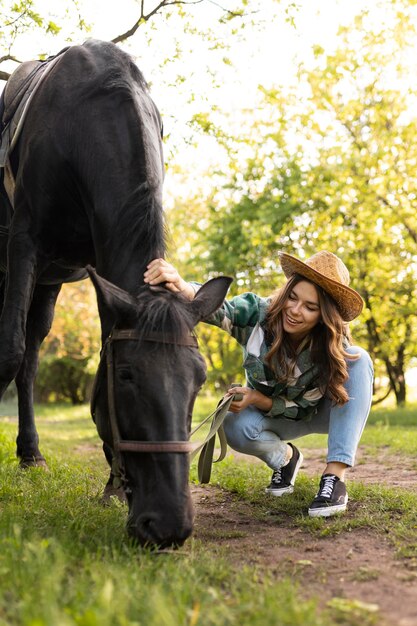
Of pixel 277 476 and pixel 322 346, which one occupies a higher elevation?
pixel 322 346

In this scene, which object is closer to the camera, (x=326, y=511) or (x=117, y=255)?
(x=117, y=255)

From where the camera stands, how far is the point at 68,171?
3.90m

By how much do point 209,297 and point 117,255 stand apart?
52cm

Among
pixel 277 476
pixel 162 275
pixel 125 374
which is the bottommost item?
pixel 277 476

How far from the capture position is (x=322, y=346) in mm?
3785

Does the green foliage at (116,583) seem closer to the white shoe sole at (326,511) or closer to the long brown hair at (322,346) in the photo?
the white shoe sole at (326,511)

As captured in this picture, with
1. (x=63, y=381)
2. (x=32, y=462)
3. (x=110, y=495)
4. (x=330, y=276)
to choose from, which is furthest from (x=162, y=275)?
(x=63, y=381)

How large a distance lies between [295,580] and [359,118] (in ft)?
41.7

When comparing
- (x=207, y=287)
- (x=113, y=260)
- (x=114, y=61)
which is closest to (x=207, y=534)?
(x=207, y=287)

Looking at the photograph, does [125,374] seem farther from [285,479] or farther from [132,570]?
[285,479]

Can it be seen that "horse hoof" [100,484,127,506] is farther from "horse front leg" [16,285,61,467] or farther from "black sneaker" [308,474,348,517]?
"horse front leg" [16,285,61,467]

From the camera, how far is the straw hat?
3.66 metres

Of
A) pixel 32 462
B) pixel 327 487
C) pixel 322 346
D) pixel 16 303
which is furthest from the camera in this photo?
pixel 32 462

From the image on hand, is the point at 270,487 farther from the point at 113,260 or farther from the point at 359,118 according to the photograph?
the point at 359,118
